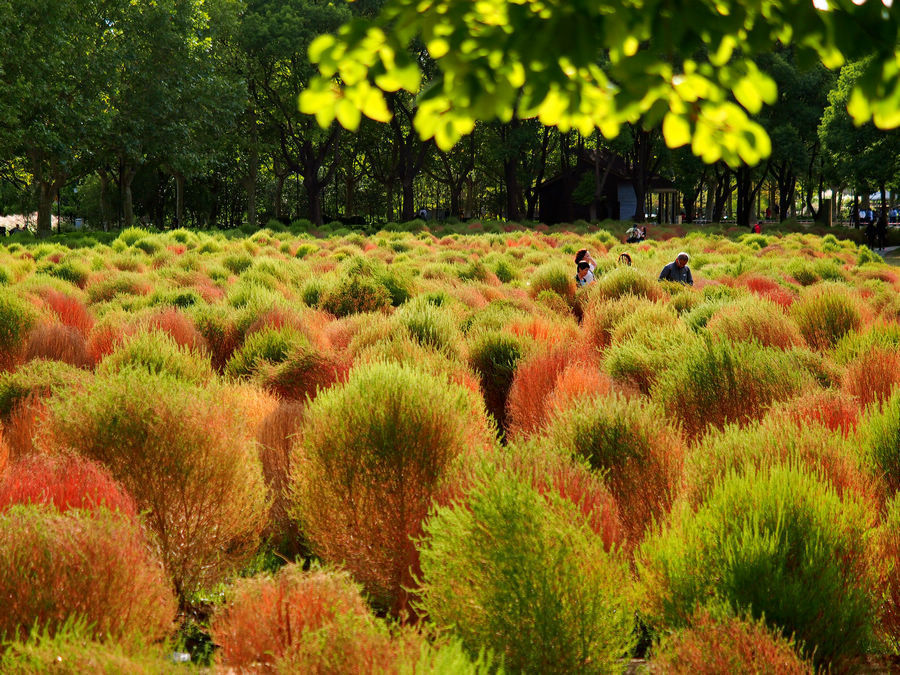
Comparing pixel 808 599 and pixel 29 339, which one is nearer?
pixel 808 599

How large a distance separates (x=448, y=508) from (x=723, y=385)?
3.79 m

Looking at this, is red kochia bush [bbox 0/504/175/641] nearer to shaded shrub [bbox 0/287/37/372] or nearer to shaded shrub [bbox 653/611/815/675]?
shaded shrub [bbox 653/611/815/675]

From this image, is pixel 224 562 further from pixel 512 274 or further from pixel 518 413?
pixel 512 274

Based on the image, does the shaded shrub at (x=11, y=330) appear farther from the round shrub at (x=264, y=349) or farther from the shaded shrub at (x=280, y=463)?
the shaded shrub at (x=280, y=463)

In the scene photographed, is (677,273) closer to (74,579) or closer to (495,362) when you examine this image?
(495,362)

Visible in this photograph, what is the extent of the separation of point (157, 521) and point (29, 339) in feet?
17.0

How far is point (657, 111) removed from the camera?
283cm

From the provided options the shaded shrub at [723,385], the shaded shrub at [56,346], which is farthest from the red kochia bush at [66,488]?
the shaded shrub at [56,346]

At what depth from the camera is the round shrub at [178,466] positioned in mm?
4582

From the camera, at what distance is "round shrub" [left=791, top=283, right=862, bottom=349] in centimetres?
1003

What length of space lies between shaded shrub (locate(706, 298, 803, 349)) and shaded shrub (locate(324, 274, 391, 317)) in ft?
16.8

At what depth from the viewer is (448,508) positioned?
3748mm

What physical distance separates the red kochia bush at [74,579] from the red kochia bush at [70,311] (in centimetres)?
747

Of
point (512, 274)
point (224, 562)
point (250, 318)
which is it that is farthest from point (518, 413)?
point (512, 274)
